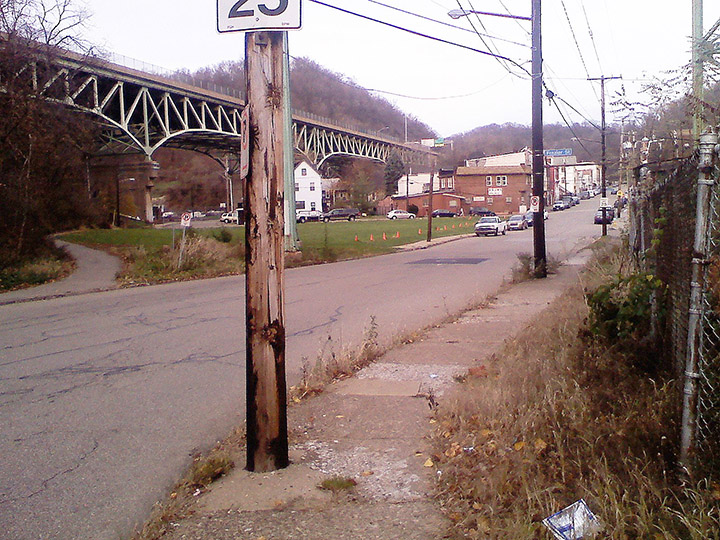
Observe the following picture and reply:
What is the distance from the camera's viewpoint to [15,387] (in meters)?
8.39

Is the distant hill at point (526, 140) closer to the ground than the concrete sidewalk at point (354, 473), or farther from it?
farther from it

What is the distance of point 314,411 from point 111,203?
66987 mm

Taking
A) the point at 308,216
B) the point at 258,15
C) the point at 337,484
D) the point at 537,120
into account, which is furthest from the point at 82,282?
the point at 308,216

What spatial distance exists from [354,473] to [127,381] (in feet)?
14.5

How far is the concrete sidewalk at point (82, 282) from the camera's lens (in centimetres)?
1897

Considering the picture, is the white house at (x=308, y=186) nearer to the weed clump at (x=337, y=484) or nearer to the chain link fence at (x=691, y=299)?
the chain link fence at (x=691, y=299)

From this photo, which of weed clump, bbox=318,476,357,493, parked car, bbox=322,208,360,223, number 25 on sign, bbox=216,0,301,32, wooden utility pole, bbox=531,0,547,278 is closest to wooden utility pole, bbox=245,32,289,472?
number 25 on sign, bbox=216,0,301,32

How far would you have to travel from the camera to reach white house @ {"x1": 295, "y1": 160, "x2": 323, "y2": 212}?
11431cm

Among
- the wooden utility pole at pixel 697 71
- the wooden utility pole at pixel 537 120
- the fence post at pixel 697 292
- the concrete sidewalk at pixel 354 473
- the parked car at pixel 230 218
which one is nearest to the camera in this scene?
the fence post at pixel 697 292

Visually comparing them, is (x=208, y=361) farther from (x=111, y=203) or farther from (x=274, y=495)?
(x=111, y=203)

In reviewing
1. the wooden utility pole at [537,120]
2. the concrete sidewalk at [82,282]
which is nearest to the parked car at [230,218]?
the concrete sidewalk at [82,282]

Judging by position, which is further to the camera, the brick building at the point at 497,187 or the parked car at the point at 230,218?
the brick building at the point at 497,187

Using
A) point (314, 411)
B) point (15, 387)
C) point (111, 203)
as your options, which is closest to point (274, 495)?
point (314, 411)

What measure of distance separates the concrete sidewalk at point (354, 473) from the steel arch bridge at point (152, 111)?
2054 cm
